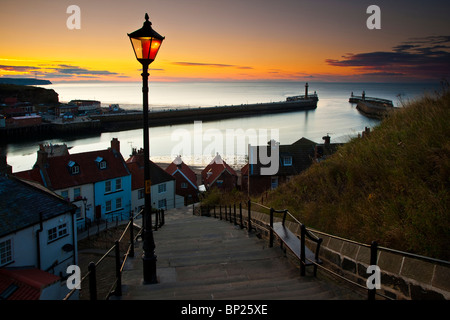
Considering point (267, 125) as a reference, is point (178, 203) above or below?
below

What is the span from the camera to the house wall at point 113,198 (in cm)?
3388

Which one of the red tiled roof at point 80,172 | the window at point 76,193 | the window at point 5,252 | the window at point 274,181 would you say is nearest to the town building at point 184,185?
the red tiled roof at point 80,172

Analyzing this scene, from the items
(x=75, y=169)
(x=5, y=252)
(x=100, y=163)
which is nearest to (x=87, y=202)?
(x=75, y=169)

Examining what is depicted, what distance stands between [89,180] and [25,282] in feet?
56.6

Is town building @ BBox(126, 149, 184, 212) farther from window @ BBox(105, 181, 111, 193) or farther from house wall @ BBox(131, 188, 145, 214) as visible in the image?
window @ BBox(105, 181, 111, 193)

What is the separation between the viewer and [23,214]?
19.4 metres

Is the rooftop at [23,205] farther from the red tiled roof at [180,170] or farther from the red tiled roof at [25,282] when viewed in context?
the red tiled roof at [180,170]

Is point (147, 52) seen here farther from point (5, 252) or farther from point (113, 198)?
point (113, 198)

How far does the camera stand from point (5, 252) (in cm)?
1800

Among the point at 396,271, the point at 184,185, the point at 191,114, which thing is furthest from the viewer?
the point at 191,114

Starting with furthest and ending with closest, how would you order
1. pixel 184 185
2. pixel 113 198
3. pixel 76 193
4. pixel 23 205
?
pixel 184 185 < pixel 113 198 < pixel 76 193 < pixel 23 205
